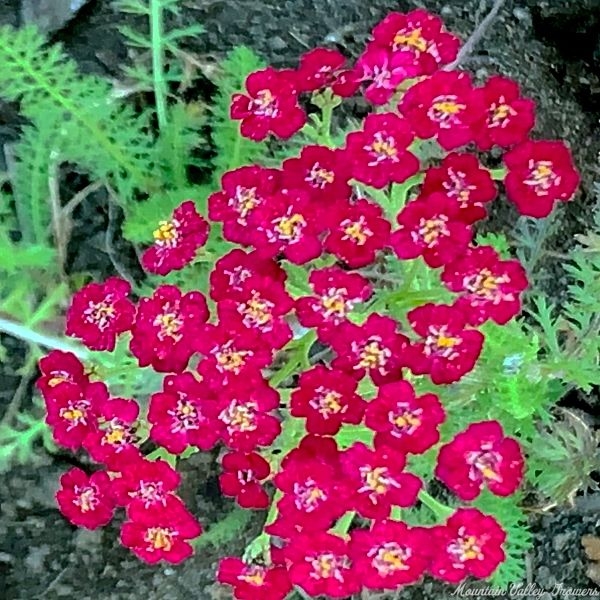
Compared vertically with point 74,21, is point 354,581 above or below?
below

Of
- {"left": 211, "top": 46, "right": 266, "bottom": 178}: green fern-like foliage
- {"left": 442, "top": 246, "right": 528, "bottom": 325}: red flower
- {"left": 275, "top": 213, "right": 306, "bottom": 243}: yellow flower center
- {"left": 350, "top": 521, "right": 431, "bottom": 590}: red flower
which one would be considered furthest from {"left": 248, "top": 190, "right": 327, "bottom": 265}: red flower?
{"left": 211, "top": 46, "right": 266, "bottom": 178}: green fern-like foliage

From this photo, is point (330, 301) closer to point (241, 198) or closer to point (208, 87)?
point (241, 198)

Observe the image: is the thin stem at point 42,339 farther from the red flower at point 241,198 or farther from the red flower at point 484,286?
the red flower at point 484,286

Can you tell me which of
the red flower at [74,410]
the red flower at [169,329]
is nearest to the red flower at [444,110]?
the red flower at [169,329]

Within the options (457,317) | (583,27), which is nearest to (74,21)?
(583,27)

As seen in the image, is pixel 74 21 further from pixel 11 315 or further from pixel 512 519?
pixel 512 519

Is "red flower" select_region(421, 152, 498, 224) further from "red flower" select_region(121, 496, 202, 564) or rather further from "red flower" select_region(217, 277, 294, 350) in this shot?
"red flower" select_region(121, 496, 202, 564)

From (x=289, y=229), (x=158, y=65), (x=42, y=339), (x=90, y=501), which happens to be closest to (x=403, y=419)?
(x=289, y=229)
